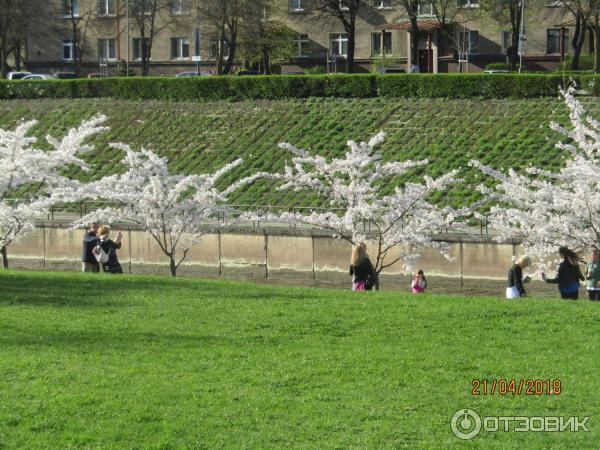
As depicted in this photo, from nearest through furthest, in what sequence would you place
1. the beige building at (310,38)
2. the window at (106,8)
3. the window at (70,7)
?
the beige building at (310,38)
the window at (70,7)
the window at (106,8)

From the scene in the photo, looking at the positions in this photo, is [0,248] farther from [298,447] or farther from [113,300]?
[298,447]

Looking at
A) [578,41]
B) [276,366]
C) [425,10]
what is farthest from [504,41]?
[276,366]

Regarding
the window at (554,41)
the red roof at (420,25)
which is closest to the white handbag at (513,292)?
the red roof at (420,25)

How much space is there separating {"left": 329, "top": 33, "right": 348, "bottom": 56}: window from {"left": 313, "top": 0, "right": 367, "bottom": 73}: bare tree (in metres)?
3.29

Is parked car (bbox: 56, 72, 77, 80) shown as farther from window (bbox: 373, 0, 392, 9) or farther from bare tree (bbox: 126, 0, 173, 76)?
window (bbox: 373, 0, 392, 9)

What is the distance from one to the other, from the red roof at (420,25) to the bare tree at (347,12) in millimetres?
2123

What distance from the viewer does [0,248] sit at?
29812 millimetres

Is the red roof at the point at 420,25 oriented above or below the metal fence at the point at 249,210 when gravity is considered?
above

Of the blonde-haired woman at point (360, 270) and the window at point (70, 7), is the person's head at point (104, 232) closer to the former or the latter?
the blonde-haired woman at point (360, 270)

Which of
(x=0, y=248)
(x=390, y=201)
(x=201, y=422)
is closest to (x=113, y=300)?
(x=201, y=422)

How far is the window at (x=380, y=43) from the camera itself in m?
76.8

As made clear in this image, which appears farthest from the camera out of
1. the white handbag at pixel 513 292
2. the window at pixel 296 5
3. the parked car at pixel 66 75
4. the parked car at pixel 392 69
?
the window at pixel 296 5

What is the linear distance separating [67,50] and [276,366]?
7535 centimetres

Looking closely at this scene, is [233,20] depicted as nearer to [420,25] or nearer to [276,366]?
[420,25]
